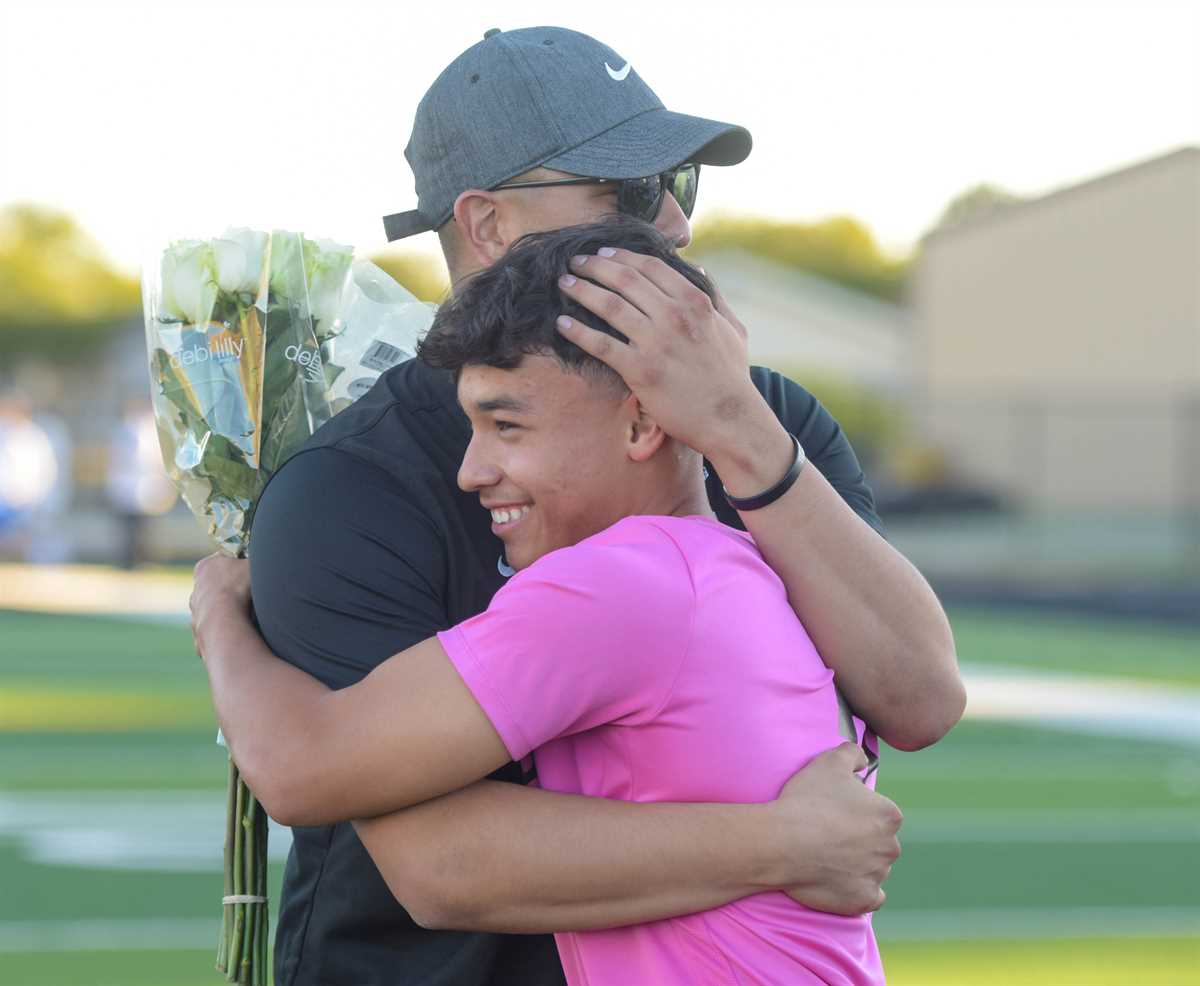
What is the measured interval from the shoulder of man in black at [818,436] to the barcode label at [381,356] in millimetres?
502

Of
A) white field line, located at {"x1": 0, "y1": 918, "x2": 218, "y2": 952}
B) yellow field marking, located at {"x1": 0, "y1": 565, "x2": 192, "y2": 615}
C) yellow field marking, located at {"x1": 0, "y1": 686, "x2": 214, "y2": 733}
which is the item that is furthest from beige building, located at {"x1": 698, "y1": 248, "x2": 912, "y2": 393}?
white field line, located at {"x1": 0, "y1": 918, "x2": 218, "y2": 952}

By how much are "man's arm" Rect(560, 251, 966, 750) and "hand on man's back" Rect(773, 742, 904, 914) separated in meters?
0.14

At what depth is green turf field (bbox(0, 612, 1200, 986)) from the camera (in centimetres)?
623

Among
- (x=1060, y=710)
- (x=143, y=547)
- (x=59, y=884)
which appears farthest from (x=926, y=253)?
(x=59, y=884)

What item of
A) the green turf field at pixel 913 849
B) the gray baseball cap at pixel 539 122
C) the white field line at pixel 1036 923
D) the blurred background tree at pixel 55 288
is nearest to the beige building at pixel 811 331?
the blurred background tree at pixel 55 288

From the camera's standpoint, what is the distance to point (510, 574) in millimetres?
2232

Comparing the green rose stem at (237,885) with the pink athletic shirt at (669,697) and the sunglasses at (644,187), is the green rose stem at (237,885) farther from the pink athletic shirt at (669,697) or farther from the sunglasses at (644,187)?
the sunglasses at (644,187)

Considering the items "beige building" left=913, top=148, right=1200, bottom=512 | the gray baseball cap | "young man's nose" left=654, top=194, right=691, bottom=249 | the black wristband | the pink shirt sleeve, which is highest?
the gray baseball cap

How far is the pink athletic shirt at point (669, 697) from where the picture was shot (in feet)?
6.32

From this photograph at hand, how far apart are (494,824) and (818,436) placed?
874mm

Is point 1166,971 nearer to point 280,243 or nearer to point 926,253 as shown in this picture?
point 280,243

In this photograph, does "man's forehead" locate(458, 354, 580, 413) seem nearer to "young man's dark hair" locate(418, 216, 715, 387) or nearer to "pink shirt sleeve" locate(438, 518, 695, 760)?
"young man's dark hair" locate(418, 216, 715, 387)

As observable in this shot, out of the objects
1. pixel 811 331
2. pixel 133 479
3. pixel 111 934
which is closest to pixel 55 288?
pixel 811 331

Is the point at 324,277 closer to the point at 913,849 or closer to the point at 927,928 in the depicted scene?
the point at 927,928
